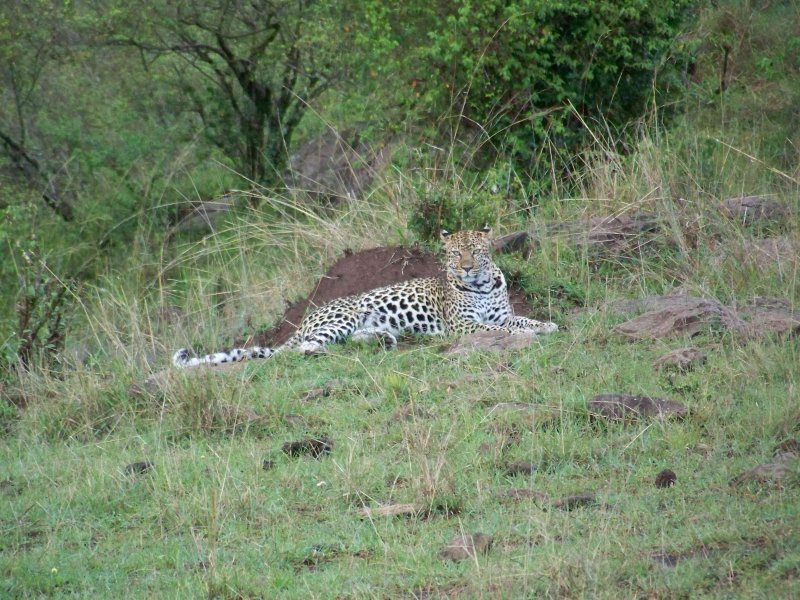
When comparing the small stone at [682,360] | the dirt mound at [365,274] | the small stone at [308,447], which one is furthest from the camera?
the dirt mound at [365,274]

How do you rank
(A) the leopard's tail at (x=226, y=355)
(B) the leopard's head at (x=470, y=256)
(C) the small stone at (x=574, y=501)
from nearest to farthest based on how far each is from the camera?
(C) the small stone at (x=574, y=501) < (A) the leopard's tail at (x=226, y=355) < (B) the leopard's head at (x=470, y=256)

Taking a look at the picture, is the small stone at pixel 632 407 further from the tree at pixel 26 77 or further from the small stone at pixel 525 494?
the tree at pixel 26 77

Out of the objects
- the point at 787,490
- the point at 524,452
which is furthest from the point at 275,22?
the point at 787,490

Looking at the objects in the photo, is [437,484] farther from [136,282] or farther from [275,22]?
[275,22]

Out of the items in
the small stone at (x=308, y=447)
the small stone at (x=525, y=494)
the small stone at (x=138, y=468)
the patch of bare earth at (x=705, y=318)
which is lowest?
the patch of bare earth at (x=705, y=318)

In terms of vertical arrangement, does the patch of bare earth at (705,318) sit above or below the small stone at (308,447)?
below

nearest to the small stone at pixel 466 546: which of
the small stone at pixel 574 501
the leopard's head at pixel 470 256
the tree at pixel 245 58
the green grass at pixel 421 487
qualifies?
the green grass at pixel 421 487

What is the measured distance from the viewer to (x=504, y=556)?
5.32 metres

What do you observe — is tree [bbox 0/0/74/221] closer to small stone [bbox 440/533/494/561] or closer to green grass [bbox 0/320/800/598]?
green grass [bbox 0/320/800/598]

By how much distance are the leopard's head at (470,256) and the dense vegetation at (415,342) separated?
561mm

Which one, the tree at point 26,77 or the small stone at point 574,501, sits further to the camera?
the tree at point 26,77

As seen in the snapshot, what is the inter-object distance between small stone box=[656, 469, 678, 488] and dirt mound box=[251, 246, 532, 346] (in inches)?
221

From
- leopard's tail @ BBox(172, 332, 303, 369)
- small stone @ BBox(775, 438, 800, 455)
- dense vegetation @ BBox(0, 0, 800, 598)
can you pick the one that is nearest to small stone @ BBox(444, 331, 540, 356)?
dense vegetation @ BBox(0, 0, 800, 598)

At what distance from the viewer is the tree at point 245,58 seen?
18891 millimetres
